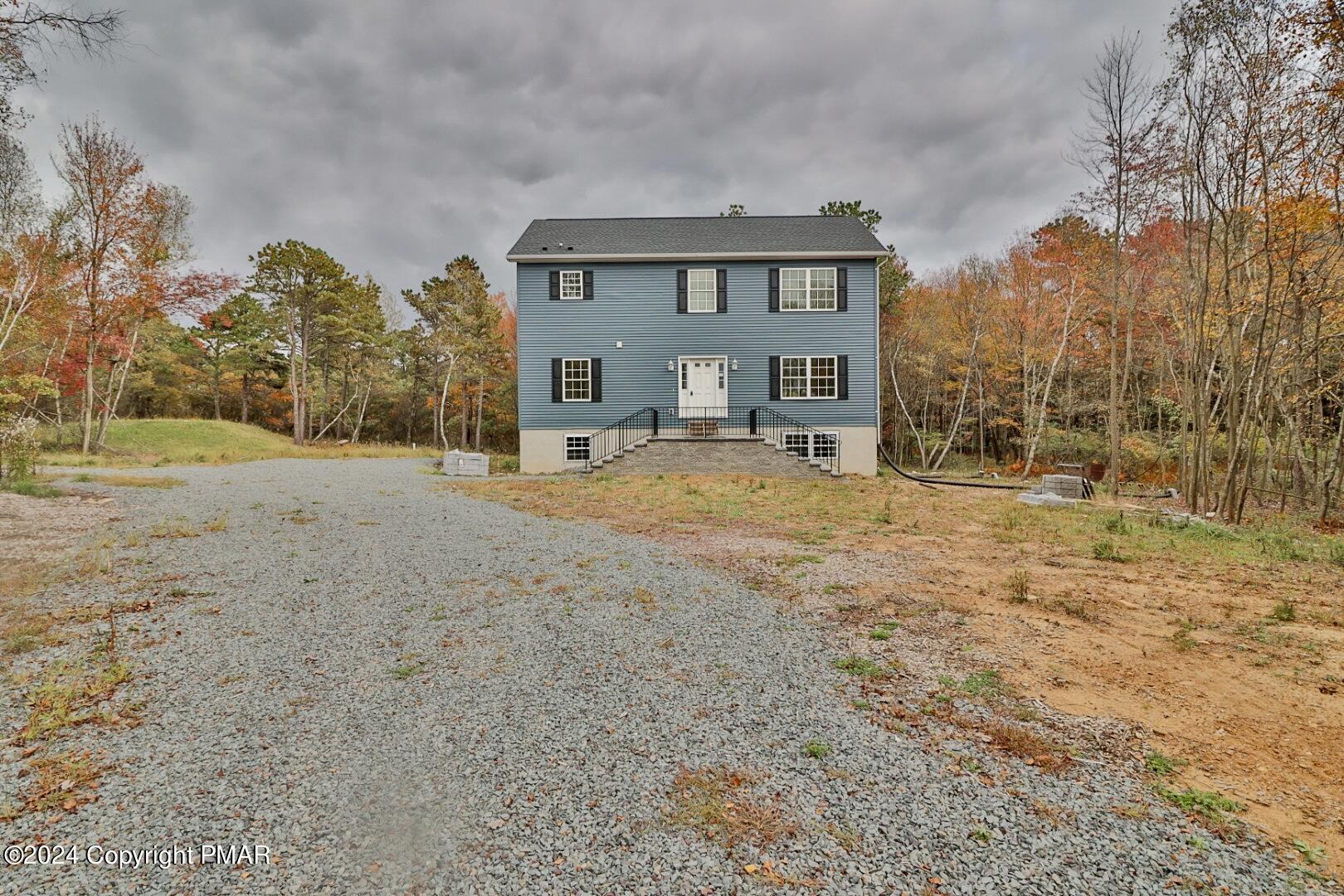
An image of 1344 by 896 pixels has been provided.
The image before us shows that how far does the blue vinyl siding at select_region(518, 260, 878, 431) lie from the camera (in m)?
16.5

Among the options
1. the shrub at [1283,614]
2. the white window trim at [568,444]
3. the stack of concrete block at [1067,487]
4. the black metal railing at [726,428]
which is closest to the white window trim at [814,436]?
the black metal railing at [726,428]

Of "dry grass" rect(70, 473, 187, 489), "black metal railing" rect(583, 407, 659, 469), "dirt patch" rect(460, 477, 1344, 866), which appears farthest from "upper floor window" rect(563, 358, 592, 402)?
"dry grass" rect(70, 473, 187, 489)

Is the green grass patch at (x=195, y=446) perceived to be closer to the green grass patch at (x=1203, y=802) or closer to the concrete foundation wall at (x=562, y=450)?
the concrete foundation wall at (x=562, y=450)

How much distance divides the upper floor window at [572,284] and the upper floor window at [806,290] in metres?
6.25

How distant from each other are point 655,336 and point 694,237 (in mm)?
3632

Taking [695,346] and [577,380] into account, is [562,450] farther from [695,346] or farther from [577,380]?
[695,346]

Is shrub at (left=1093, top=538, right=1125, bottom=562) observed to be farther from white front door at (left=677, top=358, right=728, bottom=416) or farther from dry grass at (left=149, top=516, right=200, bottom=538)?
dry grass at (left=149, top=516, right=200, bottom=538)

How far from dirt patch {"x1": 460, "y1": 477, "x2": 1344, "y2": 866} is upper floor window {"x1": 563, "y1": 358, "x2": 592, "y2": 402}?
7.61 metres

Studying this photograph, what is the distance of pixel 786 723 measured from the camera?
9.36 feet

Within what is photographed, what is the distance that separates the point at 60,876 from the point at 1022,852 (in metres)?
3.37

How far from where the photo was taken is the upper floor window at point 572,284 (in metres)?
16.5

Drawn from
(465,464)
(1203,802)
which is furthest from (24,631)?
(465,464)

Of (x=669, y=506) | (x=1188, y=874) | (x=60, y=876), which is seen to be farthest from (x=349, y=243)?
(x=1188, y=874)

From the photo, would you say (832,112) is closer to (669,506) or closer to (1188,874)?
(669,506)
